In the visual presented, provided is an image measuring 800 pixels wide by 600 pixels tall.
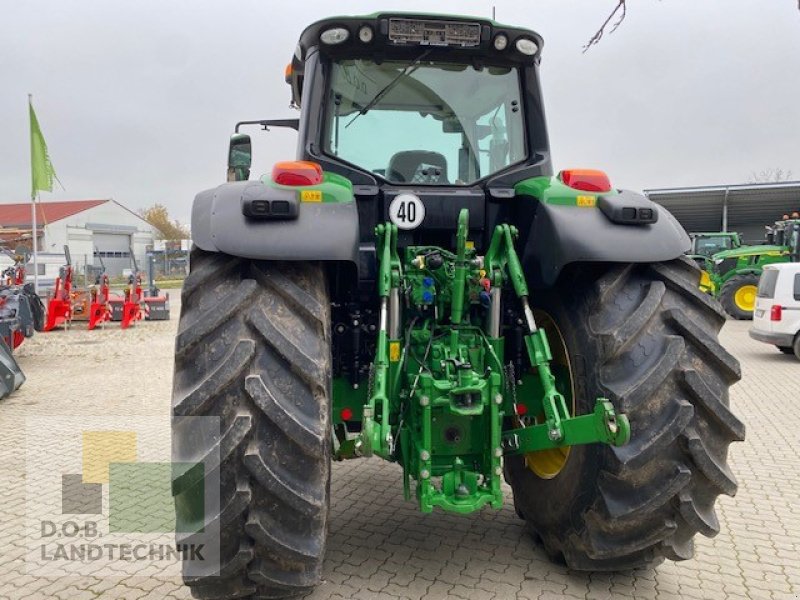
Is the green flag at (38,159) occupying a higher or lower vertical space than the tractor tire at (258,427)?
higher

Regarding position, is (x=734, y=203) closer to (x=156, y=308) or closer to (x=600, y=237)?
(x=156, y=308)

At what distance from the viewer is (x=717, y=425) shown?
2.71 m

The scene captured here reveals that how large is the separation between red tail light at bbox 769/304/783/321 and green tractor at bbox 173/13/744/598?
9.08 meters

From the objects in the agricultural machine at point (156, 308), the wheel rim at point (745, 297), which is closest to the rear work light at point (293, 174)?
the agricultural machine at point (156, 308)

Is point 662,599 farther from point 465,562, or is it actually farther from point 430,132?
point 430,132

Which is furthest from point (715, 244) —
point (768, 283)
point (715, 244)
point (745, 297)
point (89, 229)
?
point (89, 229)

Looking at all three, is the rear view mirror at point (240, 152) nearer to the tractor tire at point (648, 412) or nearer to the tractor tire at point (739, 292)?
the tractor tire at point (648, 412)

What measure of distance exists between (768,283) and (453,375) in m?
10.1

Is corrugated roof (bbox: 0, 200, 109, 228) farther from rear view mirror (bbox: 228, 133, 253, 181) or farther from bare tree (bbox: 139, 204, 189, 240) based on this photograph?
rear view mirror (bbox: 228, 133, 253, 181)

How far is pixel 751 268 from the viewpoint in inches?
676

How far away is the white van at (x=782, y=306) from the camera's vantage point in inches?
417

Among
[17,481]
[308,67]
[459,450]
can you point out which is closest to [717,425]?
[459,450]

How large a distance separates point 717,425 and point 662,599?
0.91 meters

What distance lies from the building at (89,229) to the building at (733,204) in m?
33.0
